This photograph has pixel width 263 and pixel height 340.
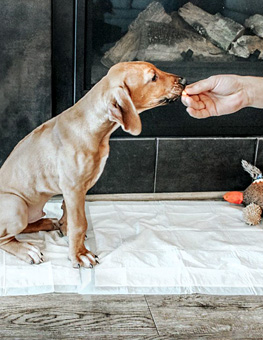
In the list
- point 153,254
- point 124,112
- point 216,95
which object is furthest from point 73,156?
point 216,95

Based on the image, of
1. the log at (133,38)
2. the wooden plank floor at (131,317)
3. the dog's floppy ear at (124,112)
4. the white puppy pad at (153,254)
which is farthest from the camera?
the log at (133,38)

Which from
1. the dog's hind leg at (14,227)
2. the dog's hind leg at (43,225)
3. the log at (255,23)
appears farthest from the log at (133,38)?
the dog's hind leg at (14,227)

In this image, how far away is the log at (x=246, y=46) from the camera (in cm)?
288

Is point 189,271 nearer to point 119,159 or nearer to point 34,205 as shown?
point 34,205

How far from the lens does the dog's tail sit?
2844 millimetres

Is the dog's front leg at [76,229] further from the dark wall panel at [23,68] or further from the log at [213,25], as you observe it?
the log at [213,25]

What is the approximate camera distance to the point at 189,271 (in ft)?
7.00

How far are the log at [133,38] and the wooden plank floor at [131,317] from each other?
1.32 m

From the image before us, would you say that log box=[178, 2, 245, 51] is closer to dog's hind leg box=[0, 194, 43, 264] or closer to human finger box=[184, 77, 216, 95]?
human finger box=[184, 77, 216, 95]

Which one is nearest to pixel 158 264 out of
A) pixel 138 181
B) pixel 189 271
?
pixel 189 271

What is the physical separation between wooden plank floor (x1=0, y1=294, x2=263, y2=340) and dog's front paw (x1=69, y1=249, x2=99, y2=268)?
168 mm

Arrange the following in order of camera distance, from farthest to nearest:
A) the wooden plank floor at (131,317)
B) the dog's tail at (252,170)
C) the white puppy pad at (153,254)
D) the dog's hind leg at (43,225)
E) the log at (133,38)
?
the dog's tail at (252,170) < the log at (133,38) < the dog's hind leg at (43,225) < the white puppy pad at (153,254) < the wooden plank floor at (131,317)

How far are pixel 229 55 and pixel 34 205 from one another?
1.39m

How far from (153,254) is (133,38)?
3.81 ft
